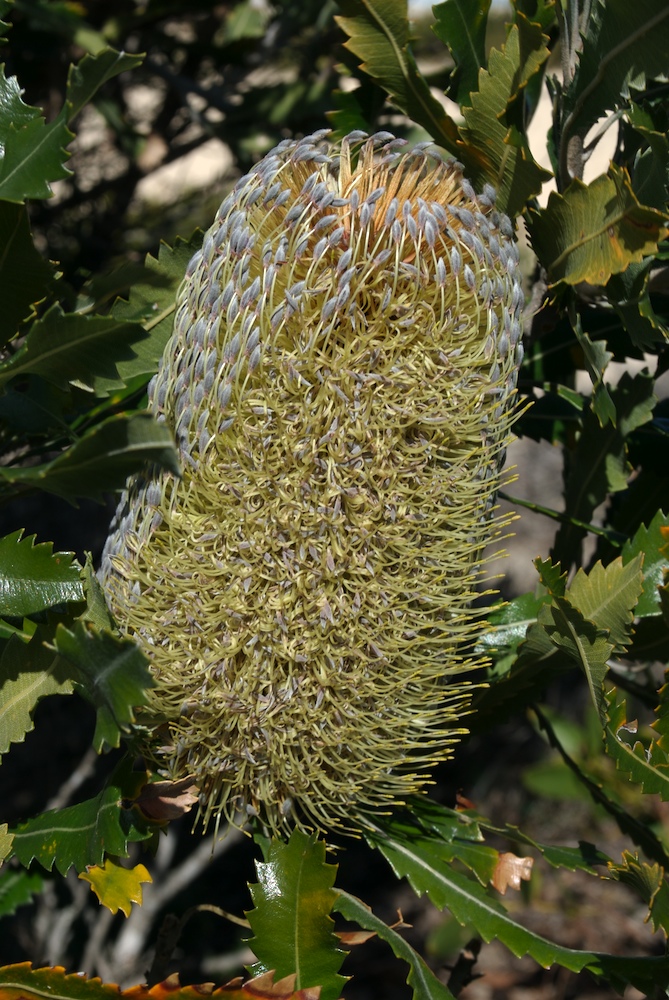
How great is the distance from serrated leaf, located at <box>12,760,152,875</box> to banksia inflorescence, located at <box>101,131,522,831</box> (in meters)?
0.07

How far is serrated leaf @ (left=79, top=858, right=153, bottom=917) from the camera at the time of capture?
35.9 inches

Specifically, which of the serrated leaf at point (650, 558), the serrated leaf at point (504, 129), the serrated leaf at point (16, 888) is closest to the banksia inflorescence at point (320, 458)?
the serrated leaf at point (504, 129)

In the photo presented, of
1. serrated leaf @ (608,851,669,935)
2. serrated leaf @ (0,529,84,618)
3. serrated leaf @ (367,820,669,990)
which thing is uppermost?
serrated leaf @ (0,529,84,618)

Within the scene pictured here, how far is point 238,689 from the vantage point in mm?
924

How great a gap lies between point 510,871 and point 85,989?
1.69 ft

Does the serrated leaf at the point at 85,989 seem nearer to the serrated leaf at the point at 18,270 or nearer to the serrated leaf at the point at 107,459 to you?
the serrated leaf at the point at 107,459

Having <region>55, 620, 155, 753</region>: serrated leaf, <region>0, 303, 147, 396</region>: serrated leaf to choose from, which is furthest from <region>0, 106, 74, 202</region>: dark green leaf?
<region>55, 620, 155, 753</region>: serrated leaf

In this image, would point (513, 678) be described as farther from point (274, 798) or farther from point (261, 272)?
point (261, 272)

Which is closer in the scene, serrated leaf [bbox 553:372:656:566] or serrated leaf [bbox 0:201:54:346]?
serrated leaf [bbox 0:201:54:346]

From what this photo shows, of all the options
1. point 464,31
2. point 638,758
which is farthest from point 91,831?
point 464,31

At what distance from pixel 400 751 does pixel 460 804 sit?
0.70 feet

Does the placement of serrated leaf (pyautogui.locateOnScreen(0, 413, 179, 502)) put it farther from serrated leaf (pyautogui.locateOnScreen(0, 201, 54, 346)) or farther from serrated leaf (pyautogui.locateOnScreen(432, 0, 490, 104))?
serrated leaf (pyautogui.locateOnScreen(432, 0, 490, 104))

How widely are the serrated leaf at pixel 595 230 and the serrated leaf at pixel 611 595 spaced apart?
30 centimetres

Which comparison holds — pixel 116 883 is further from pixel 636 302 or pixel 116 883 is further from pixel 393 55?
pixel 393 55
